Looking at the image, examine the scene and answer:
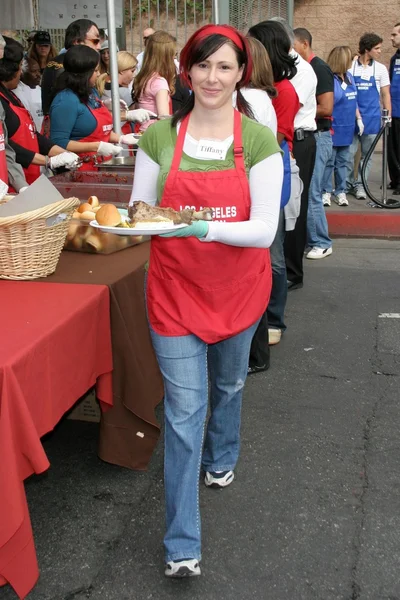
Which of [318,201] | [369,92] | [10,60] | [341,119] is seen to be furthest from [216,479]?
[369,92]

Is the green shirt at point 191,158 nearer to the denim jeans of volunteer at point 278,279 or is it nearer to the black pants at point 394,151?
the denim jeans of volunteer at point 278,279

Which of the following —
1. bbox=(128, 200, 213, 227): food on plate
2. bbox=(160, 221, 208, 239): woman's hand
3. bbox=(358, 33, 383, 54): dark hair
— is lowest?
bbox=(160, 221, 208, 239): woman's hand

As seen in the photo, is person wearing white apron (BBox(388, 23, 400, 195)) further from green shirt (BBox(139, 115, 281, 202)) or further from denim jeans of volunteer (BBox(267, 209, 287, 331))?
green shirt (BBox(139, 115, 281, 202))

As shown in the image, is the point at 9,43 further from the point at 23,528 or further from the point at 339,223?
the point at 339,223

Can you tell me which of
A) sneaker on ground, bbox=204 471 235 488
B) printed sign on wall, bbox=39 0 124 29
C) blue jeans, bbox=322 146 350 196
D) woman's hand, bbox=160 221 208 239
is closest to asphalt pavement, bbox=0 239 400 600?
sneaker on ground, bbox=204 471 235 488

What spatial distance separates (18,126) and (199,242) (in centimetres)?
274

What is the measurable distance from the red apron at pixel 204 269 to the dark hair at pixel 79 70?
9.56 feet

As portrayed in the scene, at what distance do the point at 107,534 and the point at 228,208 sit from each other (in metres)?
1.29

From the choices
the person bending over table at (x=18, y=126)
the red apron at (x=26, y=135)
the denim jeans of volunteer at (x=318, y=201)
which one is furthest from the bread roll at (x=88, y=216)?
the denim jeans of volunteer at (x=318, y=201)

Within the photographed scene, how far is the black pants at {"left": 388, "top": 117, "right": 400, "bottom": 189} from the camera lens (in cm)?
962

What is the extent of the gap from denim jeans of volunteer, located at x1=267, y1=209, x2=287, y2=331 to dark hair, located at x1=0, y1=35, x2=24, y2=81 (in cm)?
188

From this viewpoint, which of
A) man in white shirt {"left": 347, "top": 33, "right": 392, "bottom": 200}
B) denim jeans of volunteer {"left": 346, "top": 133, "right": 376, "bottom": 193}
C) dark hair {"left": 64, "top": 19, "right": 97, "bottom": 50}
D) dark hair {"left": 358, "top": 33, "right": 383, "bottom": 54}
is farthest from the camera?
man in white shirt {"left": 347, "top": 33, "right": 392, "bottom": 200}

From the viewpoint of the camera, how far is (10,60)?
4719mm

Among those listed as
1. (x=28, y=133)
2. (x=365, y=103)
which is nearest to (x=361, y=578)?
(x=28, y=133)
